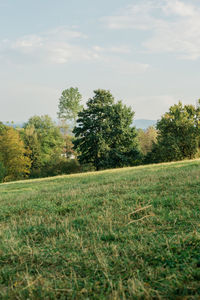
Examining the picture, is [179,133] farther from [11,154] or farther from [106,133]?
[11,154]

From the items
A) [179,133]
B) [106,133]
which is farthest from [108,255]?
[179,133]

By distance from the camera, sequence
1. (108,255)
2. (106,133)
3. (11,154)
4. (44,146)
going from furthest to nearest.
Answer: (44,146)
(11,154)
(106,133)
(108,255)

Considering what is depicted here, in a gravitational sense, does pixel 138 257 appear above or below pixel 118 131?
below

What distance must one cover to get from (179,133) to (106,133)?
38.0 ft

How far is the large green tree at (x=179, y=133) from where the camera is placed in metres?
38.0

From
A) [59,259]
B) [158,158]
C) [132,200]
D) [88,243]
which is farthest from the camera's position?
[158,158]

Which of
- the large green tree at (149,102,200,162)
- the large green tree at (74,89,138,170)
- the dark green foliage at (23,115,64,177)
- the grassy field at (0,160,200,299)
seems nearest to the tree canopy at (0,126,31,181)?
the dark green foliage at (23,115,64,177)

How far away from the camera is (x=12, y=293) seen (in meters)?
2.51

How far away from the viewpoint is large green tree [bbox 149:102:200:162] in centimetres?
3798

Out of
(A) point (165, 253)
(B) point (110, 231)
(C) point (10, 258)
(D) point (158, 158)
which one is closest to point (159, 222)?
(B) point (110, 231)

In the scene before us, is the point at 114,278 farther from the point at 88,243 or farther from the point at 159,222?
the point at 159,222

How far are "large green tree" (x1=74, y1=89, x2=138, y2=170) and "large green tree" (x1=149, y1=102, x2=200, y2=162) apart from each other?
15.3 feet

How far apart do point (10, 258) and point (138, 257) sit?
1743mm

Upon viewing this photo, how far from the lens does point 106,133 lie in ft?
126
